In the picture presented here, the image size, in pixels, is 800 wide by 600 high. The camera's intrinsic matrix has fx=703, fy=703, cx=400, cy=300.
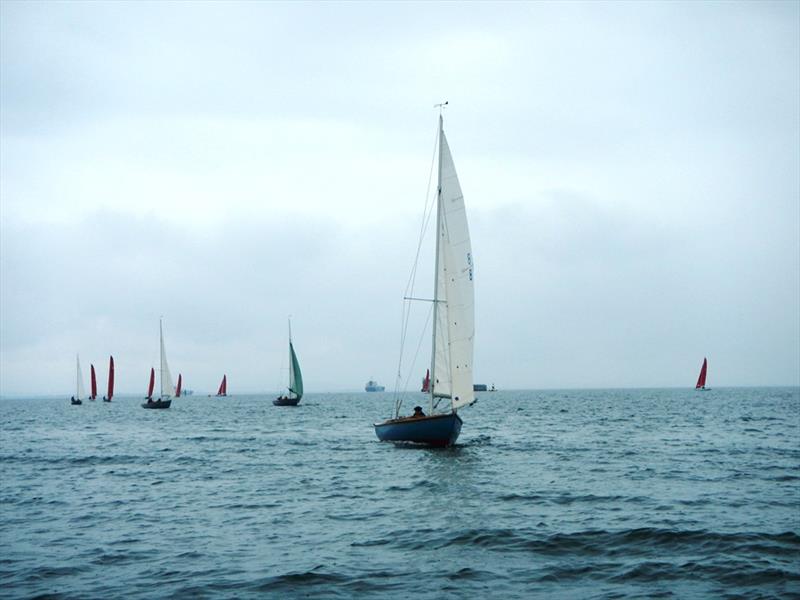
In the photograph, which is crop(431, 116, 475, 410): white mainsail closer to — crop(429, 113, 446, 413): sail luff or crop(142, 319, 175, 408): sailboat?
crop(429, 113, 446, 413): sail luff

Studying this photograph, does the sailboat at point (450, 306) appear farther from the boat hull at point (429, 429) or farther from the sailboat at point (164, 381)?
the sailboat at point (164, 381)

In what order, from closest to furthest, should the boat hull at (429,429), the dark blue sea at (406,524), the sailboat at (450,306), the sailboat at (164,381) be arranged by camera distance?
the dark blue sea at (406,524) → the boat hull at (429,429) → the sailboat at (450,306) → the sailboat at (164,381)

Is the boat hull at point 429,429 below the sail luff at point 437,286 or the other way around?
below

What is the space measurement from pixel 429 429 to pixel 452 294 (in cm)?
682

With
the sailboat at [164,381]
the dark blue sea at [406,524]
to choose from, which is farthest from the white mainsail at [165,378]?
the dark blue sea at [406,524]

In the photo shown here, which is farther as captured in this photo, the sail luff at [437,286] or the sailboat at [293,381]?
the sailboat at [293,381]

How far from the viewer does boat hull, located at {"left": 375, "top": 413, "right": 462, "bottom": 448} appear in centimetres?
3450

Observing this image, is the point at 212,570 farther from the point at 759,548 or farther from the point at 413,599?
the point at 759,548

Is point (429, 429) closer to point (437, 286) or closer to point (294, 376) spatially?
point (437, 286)

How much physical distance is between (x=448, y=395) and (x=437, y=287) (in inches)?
216

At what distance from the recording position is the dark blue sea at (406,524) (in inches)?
536

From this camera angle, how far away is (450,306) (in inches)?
1384

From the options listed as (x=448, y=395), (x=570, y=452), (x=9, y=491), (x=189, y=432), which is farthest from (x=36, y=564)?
(x=189, y=432)

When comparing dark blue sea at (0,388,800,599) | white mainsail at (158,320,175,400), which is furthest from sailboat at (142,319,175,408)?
dark blue sea at (0,388,800,599)
